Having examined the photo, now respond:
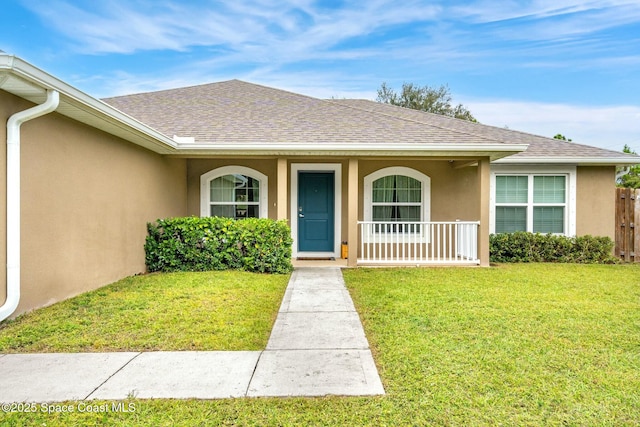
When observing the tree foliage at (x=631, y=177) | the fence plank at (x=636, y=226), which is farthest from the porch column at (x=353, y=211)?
the tree foliage at (x=631, y=177)

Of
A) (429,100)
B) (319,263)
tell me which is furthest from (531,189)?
(429,100)

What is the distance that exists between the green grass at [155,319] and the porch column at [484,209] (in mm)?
4616

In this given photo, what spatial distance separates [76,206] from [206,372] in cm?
385

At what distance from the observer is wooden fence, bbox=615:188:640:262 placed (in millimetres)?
9820

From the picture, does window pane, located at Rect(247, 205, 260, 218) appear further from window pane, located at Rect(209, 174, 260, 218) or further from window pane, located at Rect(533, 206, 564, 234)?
window pane, located at Rect(533, 206, 564, 234)

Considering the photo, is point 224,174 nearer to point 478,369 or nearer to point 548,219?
point 478,369

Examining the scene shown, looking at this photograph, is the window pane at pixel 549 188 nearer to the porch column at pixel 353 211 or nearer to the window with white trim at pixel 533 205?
the window with white trim at pixel 533 205

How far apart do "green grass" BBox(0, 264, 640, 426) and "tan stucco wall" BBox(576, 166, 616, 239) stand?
432 cm

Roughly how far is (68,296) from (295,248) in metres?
5.39

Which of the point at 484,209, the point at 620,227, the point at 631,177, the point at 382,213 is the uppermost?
the point at 631,177

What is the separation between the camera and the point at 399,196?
1012cm

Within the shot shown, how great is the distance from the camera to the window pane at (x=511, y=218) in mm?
9984

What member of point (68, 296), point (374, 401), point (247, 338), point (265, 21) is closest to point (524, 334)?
point (374, 401)

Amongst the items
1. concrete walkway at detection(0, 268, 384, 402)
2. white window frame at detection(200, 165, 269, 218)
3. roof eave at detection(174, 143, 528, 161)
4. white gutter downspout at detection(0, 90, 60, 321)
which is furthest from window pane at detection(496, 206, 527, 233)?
white gutter downspout at detection(0, 90, 60, 321)
